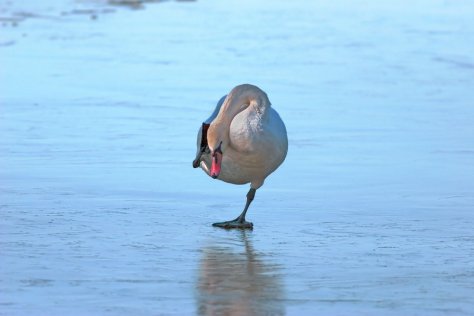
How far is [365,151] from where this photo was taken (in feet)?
38.4

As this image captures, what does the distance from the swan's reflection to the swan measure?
0.73 metres

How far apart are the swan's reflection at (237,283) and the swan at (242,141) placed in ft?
2.40

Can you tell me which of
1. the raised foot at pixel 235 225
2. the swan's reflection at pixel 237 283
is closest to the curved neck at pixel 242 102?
the raised foot at pixel 235 225

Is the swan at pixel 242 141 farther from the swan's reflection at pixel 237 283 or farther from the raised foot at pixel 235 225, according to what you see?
the swan's reflection at pixel 237 283

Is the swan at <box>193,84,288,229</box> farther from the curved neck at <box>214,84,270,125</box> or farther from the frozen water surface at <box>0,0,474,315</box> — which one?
the frozen water surface at <box>0,0,474,315</box>

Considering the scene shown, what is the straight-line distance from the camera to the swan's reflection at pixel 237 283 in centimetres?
644

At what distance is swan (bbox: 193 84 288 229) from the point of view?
8789 millimetres

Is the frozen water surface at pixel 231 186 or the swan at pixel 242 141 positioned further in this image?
the swan at pixel 242 141

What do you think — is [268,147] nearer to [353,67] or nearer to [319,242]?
[319,242]

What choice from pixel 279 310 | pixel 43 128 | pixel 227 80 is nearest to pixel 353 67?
pixel 227 80

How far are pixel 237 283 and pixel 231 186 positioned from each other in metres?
3.42

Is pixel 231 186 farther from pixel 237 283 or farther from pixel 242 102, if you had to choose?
pixel 237 283

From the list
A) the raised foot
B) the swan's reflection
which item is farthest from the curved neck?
the swan's reflection

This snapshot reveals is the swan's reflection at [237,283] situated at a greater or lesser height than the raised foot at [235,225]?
greater
